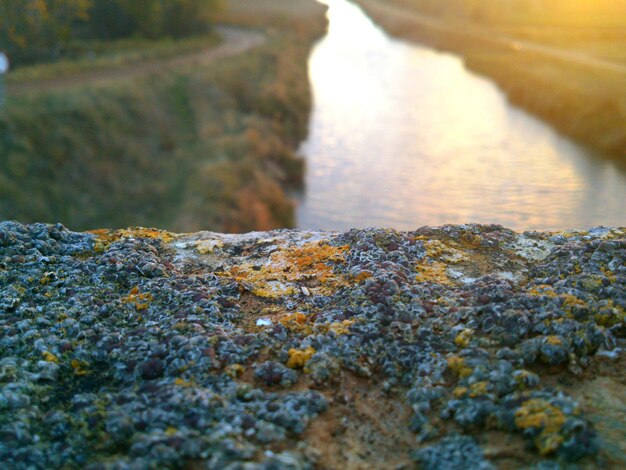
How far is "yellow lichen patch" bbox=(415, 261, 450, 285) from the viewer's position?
2.07 meters

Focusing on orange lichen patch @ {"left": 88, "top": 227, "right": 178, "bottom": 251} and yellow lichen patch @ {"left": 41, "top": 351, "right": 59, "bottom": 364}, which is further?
orange lichen patch @ {"left": 88, "top": 227, "right": 178, "bottom": 251}

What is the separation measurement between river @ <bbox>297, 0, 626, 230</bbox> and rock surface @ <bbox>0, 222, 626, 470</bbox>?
407cm

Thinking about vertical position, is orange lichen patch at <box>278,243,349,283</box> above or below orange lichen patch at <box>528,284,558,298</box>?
below

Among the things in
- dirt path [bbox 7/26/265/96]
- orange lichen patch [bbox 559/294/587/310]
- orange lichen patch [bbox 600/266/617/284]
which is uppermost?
orange lichen patch [bbox 600/266/617/284]

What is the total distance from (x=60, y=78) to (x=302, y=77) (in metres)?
7.45

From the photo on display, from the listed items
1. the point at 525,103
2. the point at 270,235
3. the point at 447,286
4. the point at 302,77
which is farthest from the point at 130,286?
the point at 302,77

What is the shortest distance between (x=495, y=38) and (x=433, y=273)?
72.4ft

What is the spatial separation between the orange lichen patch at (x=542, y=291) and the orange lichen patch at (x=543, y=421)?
490 mm

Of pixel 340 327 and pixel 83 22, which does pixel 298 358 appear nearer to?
pixel 340 327

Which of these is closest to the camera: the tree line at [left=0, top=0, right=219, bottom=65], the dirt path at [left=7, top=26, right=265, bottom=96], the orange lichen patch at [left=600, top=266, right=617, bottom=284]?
the orange lichen patch at [left=600, top=266, right=617, bottom=284]

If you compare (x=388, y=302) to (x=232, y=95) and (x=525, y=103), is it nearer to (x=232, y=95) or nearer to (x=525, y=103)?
(x=525, y=103)

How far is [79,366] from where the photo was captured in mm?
1646

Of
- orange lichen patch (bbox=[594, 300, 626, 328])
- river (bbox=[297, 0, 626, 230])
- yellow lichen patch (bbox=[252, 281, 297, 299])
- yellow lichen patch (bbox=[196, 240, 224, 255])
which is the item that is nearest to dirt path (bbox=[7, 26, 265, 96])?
river (bbox=[297, 0, 626, 230])

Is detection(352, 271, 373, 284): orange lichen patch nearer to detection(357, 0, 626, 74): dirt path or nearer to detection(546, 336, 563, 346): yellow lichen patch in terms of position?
detection(546, 336, 563, 346): yellow lichen patch
